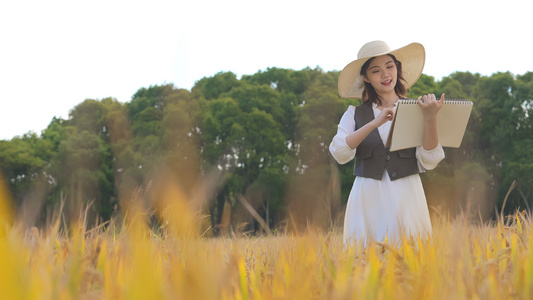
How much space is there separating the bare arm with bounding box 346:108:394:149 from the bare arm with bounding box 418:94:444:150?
196mm

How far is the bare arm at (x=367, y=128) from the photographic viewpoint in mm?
3221

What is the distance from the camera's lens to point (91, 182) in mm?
26297

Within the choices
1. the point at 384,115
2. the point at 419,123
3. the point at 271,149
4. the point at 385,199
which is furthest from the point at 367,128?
the point at 271,149

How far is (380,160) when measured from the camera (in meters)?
3.54

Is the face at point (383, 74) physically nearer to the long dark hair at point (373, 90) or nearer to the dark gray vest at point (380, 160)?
the long dark hair at point (373, 90)

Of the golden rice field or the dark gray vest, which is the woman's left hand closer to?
the dark gray vest

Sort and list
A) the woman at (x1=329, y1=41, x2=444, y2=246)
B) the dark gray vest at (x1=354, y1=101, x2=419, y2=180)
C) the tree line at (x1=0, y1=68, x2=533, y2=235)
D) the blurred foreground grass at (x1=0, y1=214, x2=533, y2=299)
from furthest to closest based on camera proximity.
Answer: the tree line at (x1=0, y1=68, x2=533, y2=235) < the dark gray vest at (x1=354, y1=101, x2=419, y2=180) < the woman at (x1=329, y1=41, x2=444, y2=246) < the blurred foreground grass at (x1=0, y1=214, x2=533, y2=299)

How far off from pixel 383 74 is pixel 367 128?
612 millimetres

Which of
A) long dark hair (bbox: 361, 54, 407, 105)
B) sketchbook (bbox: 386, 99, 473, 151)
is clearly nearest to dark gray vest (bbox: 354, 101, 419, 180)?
sketchbook (bbox: 386, 99, 473, 151)

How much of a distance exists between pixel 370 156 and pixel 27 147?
2900 centimetres

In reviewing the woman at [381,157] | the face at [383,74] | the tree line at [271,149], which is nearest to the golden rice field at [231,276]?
the woman at [381,157]

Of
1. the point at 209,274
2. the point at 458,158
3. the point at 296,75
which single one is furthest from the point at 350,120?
the point at 296,75

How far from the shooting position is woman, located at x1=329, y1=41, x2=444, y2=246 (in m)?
3.35

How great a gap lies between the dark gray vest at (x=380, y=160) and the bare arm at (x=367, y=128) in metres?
0.16
